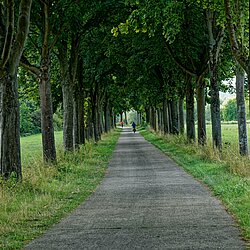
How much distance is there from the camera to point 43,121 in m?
21.0

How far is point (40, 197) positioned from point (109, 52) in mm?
19000

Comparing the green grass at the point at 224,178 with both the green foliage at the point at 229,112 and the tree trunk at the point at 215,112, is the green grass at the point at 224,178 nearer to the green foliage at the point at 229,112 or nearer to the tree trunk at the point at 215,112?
the tree trunk at the point at 215,112

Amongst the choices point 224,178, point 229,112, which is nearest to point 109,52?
point 224,178

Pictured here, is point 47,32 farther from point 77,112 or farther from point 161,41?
point 77,112

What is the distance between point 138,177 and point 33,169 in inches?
137

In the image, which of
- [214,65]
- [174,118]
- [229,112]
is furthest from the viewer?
[229,112]

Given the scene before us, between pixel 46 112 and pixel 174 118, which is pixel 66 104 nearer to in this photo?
pixel 46 112

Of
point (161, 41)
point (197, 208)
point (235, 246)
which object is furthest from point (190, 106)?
point (235, 246)

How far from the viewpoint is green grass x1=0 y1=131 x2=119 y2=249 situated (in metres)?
9.22

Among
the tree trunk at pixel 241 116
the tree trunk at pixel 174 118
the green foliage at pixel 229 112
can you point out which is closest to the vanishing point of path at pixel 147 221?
the tree trunk at pixel 241 116

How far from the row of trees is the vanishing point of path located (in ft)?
10.6

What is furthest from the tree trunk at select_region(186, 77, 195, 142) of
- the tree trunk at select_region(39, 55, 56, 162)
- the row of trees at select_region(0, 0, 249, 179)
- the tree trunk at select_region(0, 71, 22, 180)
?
the tree trunk at select_region(0, 71, 22, 180)

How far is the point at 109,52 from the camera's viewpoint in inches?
1212

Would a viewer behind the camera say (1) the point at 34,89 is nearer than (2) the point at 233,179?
No
